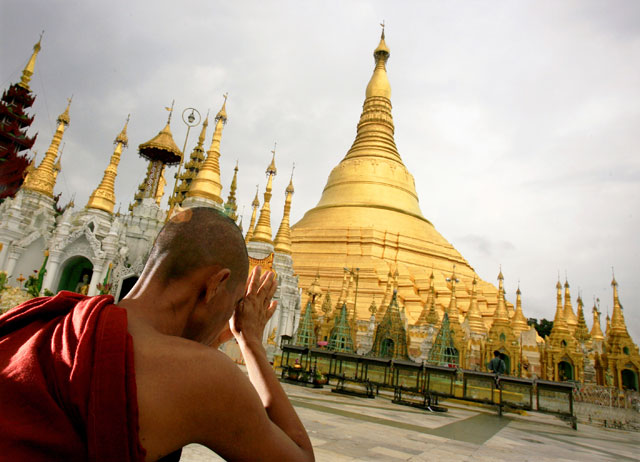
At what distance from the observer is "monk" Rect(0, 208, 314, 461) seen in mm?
924

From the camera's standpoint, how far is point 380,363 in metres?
11.1

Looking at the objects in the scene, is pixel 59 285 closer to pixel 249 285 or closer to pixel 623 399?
pixel 249 285

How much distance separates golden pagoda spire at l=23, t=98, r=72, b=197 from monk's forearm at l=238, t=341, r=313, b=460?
19768mm

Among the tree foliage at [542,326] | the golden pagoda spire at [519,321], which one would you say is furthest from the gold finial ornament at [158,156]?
the tree foliage at [542,326]

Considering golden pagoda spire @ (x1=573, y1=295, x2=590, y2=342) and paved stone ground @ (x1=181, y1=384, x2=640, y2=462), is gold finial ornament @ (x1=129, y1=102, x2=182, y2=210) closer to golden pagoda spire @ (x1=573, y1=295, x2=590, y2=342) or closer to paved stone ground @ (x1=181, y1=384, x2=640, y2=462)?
paved stone ground @ (x1=181, y1=384, x2=640, y2=462)

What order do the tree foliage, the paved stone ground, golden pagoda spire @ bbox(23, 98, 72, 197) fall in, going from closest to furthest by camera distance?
the paved stone ground
golden pagoda spire @ bbox(23, 98, 72, 197)
the tree foliage

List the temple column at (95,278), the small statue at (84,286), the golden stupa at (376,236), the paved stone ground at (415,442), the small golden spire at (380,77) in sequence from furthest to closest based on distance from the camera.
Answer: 1. the small golden spire at (380,77)
2. the golden stupa at (376,236)
3. the small statue at (84,286)
4. the temple column at (95,278)
5. the paved stone ground at (415,442)

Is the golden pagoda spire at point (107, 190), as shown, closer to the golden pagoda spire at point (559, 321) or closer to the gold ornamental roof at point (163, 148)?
the gold ornamental roof at point (163, 148)

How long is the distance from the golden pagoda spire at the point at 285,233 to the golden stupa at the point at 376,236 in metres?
3.69

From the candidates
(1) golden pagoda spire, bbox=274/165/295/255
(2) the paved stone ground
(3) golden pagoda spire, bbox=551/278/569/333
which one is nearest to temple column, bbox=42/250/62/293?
(1) golden pagoda spire, bbox=274/165/295/255

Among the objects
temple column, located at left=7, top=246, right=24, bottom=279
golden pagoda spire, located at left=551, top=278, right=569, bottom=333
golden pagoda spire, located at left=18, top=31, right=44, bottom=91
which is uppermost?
golden pagoda spire, located at left=18, top=31, right=44, bottom=91

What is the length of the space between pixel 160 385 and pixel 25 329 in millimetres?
407

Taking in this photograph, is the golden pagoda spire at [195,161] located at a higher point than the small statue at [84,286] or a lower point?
higher

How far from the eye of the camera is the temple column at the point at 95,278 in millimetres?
14164
